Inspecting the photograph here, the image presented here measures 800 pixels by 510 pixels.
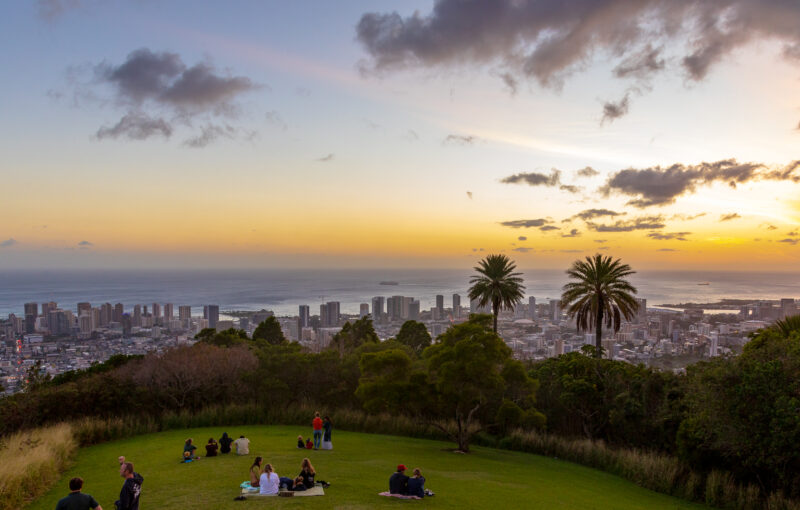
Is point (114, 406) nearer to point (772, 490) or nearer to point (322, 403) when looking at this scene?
point (322, 403)

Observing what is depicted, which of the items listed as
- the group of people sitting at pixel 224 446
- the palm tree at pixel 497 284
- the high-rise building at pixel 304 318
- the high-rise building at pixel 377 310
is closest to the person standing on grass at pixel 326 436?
the group of people sitting at pixel 224 446

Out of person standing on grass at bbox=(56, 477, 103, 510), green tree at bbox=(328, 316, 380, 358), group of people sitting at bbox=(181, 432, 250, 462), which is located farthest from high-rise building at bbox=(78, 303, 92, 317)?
person standing on grass at bbox=(56, 477, 103, 510)

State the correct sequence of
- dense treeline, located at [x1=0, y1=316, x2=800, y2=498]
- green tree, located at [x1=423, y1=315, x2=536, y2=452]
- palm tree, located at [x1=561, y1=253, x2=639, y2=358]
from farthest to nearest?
palm tree, located at [x1=561, y1=253, x2=639, y2=358] < green tree, located at [x1=423, y1=315, x2=536, y2=452] < dense treeline, located at [x1=0, y1=316, x2=800, y2=498]

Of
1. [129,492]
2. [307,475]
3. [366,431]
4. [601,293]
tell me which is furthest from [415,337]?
[129,492]

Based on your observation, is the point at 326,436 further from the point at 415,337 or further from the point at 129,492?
the point at 415,337

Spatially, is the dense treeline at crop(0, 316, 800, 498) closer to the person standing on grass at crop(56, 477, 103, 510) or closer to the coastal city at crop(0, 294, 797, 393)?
the coastal city at crop(0, 294, 797, 393)

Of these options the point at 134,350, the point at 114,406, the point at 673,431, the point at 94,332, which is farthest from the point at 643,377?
the point at 94,332

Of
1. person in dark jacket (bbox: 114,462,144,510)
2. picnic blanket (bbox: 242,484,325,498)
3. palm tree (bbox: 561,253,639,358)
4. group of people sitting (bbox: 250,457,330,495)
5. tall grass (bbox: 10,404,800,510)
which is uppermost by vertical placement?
palm tree (bbox: 561,253,639,358)
